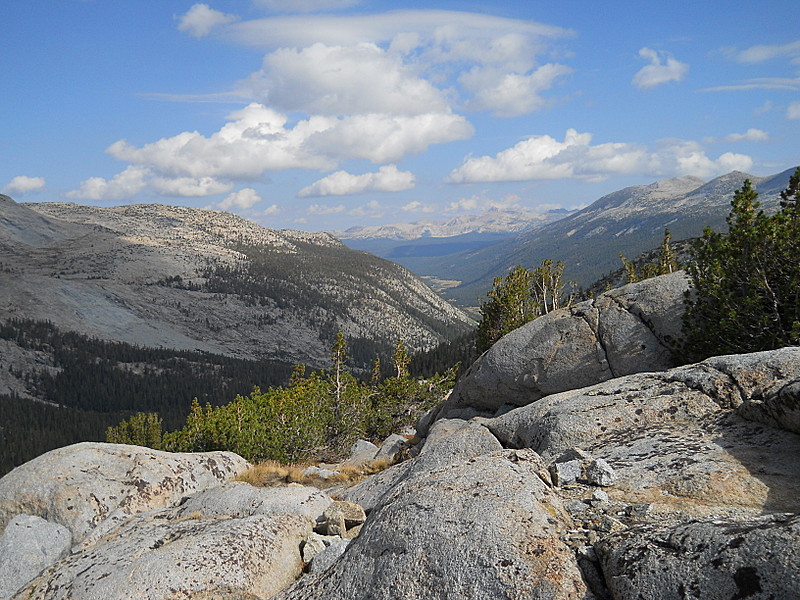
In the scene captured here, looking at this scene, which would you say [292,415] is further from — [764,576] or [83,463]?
[764,576]

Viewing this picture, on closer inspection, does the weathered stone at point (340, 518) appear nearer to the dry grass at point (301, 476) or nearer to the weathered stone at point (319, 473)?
the dry grass at point (301, 476)

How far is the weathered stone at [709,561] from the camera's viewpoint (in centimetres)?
487

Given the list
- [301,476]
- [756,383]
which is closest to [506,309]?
[301,476]

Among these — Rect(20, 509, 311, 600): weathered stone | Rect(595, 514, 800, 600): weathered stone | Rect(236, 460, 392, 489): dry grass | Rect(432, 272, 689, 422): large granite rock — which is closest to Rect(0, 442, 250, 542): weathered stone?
Rect(236, 460, 392, 489): dry grass

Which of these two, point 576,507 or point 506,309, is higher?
point 506,309

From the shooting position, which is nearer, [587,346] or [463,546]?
[463,546]

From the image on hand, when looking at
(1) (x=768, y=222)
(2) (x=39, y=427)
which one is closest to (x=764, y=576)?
(1) (x=768, y=222)

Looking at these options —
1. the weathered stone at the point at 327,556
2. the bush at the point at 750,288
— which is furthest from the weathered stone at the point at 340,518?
the bush at the point at 750,288

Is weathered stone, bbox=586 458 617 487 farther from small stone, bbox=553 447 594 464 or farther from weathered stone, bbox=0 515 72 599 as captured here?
weathered stone, bbox=0 515 72 599

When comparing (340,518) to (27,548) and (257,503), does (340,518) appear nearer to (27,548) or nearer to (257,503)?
(257,503)

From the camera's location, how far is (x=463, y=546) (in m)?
7.02

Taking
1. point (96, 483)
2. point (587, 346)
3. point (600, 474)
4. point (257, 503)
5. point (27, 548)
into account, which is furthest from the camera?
point (587, 346)

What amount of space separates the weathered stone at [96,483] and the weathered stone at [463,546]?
1242cm

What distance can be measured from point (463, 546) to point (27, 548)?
15988 mm
